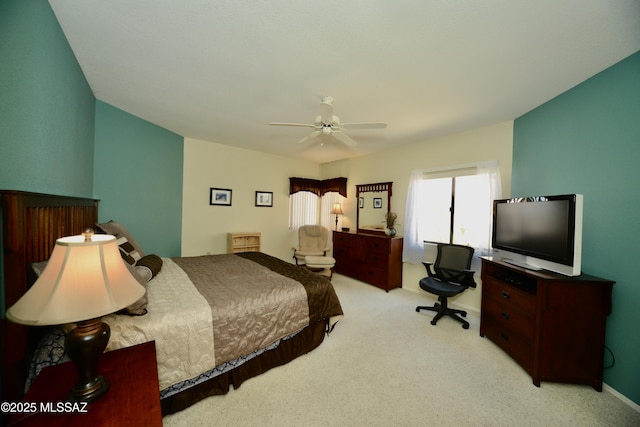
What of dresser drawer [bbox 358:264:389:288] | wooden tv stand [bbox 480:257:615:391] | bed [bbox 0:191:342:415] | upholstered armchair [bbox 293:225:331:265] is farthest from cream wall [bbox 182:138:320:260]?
wooden tv stand [bbox 480:257:615:391]

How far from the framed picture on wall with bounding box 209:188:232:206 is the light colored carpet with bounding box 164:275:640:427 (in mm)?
3228

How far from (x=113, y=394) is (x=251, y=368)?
3.55 feet

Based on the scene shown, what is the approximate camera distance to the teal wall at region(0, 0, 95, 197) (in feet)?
3.60

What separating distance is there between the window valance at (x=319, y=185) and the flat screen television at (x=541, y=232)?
306 cm

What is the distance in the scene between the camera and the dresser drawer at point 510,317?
6.39ft

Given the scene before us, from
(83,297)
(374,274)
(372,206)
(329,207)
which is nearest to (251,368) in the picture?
(83,297)

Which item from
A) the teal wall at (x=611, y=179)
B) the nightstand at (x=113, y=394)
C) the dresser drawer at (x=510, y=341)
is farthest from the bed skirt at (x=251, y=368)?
the teal wall at (x=611, y=179)

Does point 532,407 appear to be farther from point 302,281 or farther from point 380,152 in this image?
point 380,152

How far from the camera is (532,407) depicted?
165cm

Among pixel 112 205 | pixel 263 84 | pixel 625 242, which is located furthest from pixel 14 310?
pixel 625 242

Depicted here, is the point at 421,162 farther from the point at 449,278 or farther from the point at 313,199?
the point at 313,199

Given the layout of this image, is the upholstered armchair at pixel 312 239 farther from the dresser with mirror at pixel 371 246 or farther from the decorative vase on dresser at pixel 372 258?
the decorative vase on dresser at pixel 372 258

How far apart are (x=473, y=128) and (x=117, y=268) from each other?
408 cm

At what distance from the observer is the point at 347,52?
68.1 inches
